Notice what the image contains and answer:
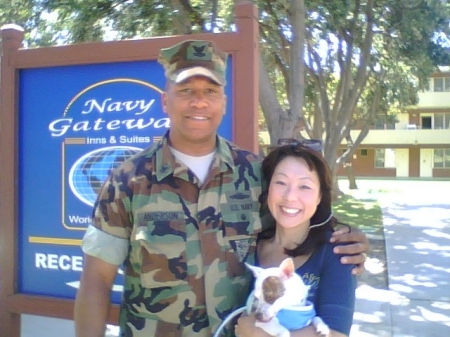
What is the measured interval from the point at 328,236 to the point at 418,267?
6570 millimetres

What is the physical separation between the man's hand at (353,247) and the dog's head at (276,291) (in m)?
0.22

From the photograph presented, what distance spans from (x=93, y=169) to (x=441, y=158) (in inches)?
1598

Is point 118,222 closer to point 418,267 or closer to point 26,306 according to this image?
point 26,306

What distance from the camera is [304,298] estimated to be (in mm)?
1776

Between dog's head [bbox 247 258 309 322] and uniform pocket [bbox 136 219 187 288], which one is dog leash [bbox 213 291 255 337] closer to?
dog's head [bbox 247 258 309 322]

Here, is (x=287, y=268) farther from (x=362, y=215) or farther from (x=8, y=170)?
(x=362, y=215)

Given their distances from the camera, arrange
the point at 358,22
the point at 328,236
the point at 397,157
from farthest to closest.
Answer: the point at 397,157, the point at 358,22, the point at 328,236

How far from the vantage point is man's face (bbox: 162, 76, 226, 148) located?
6.72 ft

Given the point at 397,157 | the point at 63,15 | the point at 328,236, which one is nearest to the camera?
the point at 328,236

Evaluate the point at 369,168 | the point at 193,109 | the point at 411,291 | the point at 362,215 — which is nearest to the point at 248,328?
the point at 193,109

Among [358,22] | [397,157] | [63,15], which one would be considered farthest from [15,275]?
[397,157]

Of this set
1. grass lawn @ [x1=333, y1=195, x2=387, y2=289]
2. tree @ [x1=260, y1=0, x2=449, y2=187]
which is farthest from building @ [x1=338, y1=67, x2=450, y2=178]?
tree @ [x1=260, y1=0, x2=449, y2=187]

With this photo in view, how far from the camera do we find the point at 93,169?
10.5 ft

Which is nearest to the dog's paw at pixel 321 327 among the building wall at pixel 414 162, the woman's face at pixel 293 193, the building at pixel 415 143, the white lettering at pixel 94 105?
the woman's face at pixel 293 193
